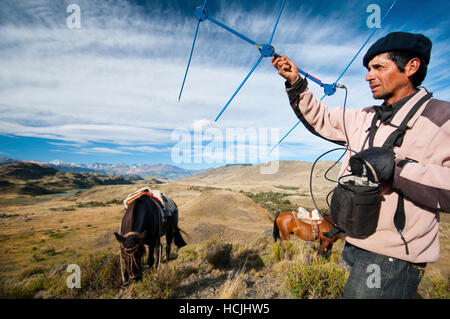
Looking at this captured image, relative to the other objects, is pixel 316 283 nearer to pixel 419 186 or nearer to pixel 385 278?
pixel 385 278

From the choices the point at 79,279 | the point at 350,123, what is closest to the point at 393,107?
the point at 350,123

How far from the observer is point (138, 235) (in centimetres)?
392

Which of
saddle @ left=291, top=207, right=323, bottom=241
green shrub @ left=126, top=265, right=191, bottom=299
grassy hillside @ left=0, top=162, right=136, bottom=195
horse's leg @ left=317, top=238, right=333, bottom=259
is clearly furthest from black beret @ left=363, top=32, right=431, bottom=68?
grassy hillside @ left=0, top=162, right=136, bottom=195

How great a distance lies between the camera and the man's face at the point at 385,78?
154 centimetres

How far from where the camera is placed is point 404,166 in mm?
1218

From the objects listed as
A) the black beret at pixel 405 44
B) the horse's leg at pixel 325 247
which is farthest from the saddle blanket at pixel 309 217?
the black beret at pixel 405 44

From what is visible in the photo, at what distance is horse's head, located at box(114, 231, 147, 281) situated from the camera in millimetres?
3721

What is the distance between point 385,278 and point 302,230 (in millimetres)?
7223

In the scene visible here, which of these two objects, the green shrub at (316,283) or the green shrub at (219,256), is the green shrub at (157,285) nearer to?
the green shrub at (219,256)

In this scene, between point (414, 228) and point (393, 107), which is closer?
point (414, 228)

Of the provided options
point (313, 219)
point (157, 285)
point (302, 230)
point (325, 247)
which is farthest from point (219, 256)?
point (313, 219)
